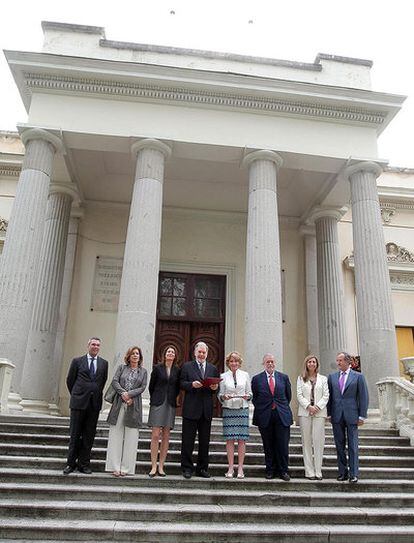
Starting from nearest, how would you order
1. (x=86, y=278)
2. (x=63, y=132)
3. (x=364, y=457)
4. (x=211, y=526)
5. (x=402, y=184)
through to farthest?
1. (x=211, y=526)
2. (x=364, y=457)
3. (x=63, y=132)
4. (x=86, y=278)
5. (x=402, y=184)

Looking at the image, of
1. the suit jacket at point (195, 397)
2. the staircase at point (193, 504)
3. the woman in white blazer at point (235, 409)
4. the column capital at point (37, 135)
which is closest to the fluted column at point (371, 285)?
the staircase at point (193, 504)

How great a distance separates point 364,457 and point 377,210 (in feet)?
18.0

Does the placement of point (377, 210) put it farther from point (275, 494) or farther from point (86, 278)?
point (86, 278)

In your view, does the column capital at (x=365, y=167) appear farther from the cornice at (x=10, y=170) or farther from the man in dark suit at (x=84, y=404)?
the cornice at (x=10, y=170)

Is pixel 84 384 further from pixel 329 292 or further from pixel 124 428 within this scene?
pixel 329 292

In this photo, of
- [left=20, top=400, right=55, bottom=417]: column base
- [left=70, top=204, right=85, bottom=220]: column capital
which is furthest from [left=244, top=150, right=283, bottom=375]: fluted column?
[left=70, top=204, right=85, bottom=220]: column capital

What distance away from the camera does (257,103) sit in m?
10.9

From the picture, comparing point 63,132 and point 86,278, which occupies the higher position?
point 63,132

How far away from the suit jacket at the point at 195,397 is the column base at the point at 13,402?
3825 mm

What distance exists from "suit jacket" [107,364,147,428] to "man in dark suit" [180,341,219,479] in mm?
550

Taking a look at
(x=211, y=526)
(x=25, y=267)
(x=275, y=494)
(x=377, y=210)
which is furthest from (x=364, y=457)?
(x=25, y=267)

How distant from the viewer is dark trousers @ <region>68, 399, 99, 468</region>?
5840mm

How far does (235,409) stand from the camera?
19.9 feet

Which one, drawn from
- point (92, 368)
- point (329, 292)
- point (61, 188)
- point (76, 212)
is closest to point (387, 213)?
point (329, 292)
